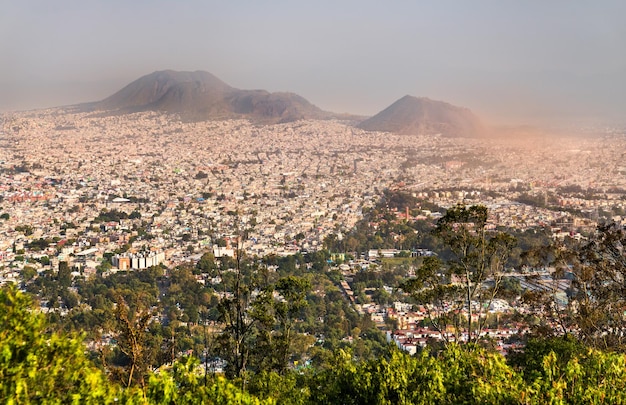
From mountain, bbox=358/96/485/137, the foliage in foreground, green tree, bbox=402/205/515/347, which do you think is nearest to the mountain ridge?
mountain, bbox=358/96/485/137

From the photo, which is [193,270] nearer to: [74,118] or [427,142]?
[427,142]

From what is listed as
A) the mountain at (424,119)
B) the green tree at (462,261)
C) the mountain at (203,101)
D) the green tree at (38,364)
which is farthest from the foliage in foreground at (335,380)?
the mountain at (203,101)

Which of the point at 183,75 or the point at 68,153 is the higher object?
the point at 183,75

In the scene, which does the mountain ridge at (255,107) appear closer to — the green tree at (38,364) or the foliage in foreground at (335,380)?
the foliage in foreground at (335,380)

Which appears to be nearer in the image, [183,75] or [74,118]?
[74,118]

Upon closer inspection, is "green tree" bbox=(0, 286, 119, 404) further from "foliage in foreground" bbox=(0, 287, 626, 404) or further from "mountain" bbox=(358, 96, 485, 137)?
"mountain" bbox=(358, 96, 485, 137)

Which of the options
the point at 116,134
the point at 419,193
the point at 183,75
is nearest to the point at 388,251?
the point at 419,193
